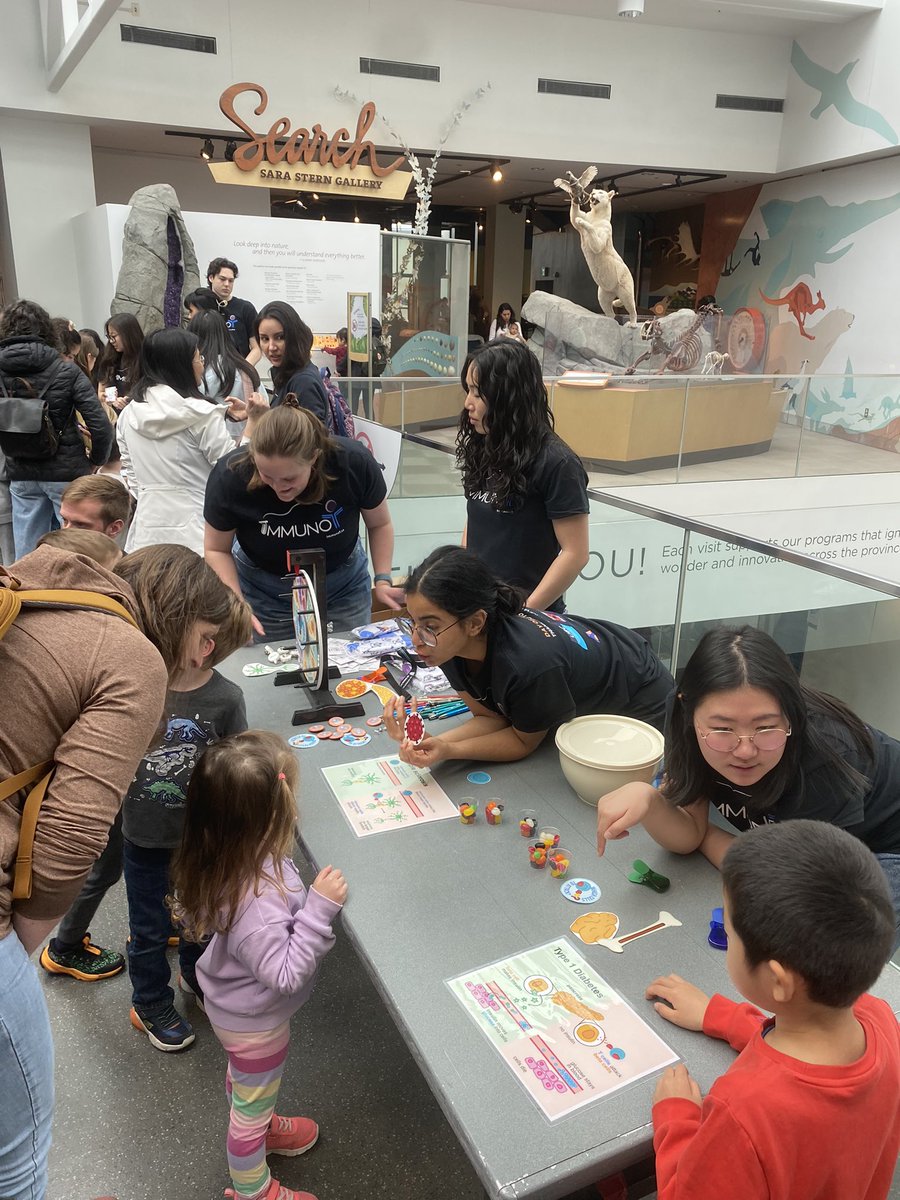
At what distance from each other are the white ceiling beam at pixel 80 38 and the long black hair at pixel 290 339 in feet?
13.7

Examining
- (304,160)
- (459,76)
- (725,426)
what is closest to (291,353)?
(725,426)

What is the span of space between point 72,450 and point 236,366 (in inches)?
34.2

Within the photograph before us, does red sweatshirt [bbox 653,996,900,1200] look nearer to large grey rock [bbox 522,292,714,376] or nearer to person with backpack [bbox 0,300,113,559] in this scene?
person with backpack [bbox 0,300,113,559]

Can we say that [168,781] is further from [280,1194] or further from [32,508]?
[32,508]

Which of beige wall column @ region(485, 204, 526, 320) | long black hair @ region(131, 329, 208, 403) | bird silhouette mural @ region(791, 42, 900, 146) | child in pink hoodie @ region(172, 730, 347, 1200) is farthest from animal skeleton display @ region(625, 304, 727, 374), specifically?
child in pink hoodie @ region(172, 730, 347, 1200)

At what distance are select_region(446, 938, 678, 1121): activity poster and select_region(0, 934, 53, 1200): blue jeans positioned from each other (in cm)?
54

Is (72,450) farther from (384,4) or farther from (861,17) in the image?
(861,17)

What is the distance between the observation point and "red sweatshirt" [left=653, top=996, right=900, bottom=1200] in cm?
82

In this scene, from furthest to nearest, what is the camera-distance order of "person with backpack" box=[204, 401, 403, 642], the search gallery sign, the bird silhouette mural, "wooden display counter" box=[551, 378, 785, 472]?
1. the bird silhouette mural
2. the search gallery sign
3. "wooden display counter" box=[551, 378, 785, 472]
4. "person with backpack" box=[204, 401, 403, 642]

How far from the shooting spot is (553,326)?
9.79 m

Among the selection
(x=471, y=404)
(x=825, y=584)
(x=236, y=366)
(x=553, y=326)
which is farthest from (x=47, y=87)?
(x=825, y=584)

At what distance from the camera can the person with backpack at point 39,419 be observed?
10.9 ft

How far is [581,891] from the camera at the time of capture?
1.31 metres

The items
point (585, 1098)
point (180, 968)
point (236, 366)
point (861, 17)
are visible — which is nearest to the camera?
point (585, 1098)
